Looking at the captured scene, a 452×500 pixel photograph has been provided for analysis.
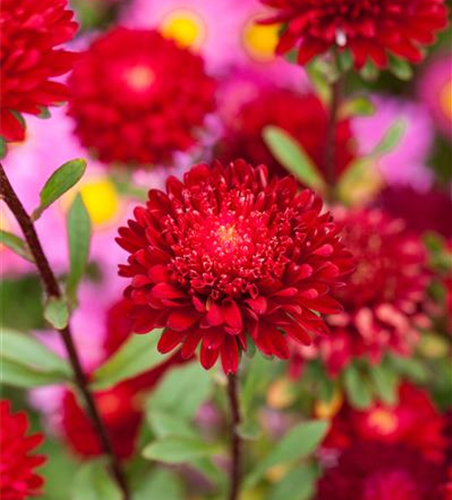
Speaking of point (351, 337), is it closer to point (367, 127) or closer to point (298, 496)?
point (298, 496)

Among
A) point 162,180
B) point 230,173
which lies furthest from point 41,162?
point 230,173

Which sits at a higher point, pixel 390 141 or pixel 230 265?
pixel 230 265

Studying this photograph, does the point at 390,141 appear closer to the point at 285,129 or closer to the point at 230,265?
the point at 285,129

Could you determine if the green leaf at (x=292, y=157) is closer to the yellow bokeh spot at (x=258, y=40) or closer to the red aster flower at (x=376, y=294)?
the red aster flower at (x=376, y=294)

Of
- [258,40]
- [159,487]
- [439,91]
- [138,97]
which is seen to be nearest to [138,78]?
[138,97]

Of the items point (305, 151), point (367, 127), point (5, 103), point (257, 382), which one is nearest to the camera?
point (5, 103)

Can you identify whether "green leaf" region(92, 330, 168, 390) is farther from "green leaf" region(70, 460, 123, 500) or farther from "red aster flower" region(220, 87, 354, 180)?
"red aster flower" region(220, 87, 354, 180)
